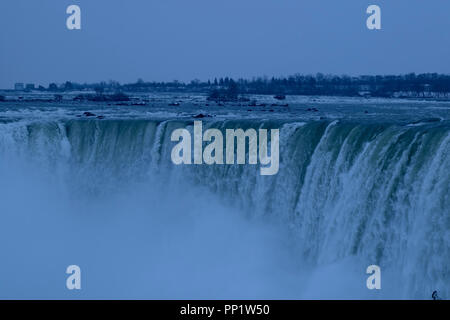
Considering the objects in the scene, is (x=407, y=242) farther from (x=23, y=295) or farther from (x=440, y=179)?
(x=23, y=295)

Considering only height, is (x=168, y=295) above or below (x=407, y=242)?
below

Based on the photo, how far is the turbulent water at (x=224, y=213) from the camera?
13422 millimetres

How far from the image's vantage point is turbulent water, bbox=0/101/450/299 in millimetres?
13422

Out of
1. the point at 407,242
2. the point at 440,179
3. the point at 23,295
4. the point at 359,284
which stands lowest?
the point at 23,295

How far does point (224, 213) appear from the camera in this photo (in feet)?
63.4

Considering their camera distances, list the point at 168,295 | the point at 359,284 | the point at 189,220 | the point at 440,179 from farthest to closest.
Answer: the point at 189,220
the point at 168,295
the point at 359,284
the point at 440,179

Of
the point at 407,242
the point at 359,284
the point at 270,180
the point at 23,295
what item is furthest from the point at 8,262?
the point at 407,242

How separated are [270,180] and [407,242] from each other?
5.99 m

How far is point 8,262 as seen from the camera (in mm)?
18438

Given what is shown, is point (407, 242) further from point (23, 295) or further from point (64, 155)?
point (64, 155)

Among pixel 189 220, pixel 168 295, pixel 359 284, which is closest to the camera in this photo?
pixel 359 284

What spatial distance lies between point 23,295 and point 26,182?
6.22 m

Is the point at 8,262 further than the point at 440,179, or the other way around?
the point at 8,262
